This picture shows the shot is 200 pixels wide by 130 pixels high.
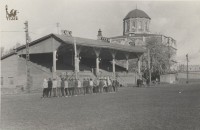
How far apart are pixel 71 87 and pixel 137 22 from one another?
230ft

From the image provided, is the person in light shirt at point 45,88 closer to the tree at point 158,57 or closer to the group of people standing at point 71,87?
the group of people standing at point 71,87

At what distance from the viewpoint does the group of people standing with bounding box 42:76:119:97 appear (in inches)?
1079

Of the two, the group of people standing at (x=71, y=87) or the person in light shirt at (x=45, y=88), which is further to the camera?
the group of people standing at (x=71, y=87)

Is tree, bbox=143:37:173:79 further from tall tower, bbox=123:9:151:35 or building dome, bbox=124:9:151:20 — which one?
building dome, bbox=124:9:151:20

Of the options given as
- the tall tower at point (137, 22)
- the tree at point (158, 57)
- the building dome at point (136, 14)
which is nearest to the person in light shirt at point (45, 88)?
the tree at point (158, 57)

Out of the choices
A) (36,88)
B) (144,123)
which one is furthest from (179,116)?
(36,88)

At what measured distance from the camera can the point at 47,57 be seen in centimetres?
5281

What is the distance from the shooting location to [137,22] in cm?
9688

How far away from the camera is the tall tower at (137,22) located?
3812 inches

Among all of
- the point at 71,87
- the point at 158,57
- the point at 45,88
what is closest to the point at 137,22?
the point at 158,57

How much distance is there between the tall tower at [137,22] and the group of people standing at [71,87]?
208ft

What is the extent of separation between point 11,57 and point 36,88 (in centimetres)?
801

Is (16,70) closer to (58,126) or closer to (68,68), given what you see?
(68,68)

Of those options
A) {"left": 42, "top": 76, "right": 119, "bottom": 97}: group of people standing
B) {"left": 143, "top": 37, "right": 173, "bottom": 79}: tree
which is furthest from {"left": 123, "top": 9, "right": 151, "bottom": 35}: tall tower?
{"left": 42, "top": 76, "right": 119, "bottom": 97}: group of people standing
